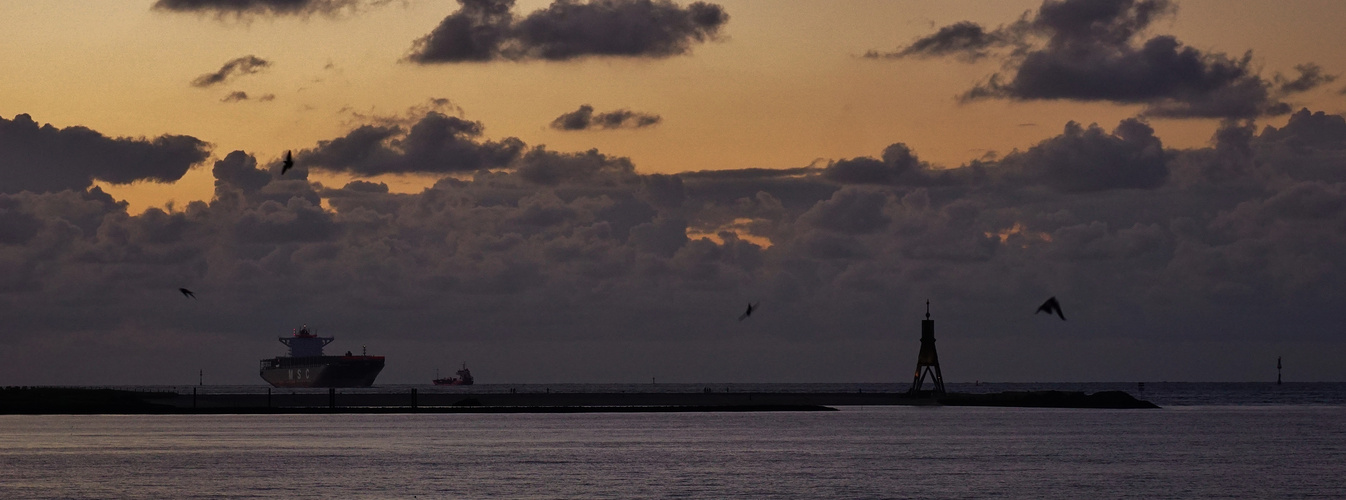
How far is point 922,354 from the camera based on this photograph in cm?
16088

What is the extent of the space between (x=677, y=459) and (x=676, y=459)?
0.27 ft

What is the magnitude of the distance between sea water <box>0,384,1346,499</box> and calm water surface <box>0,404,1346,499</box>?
0.15 meters

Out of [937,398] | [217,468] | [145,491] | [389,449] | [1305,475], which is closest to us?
[145,491]

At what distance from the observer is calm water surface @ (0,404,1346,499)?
6097 cm

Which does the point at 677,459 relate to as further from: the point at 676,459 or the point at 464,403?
the point at 464,403

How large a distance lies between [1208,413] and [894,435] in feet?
226

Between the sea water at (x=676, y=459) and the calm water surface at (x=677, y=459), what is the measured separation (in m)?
0.15

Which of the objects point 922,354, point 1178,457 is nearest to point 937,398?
point 922,354

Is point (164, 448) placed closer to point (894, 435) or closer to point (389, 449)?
point (389, 449)

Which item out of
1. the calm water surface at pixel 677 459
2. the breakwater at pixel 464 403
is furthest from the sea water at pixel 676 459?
the breakwater at pixel 464 403

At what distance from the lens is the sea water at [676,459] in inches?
2399

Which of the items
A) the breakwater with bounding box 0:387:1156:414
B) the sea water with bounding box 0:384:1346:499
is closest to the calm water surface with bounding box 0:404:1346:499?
the sea water with bounding box 0:384:1346:499

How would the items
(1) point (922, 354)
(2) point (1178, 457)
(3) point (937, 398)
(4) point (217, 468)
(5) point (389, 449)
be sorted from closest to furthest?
(4) point (217, 468)
(2) point (1178, 457)
(5) point (389, 449)
(1) point (922, 354)
(3) point (937, 398)

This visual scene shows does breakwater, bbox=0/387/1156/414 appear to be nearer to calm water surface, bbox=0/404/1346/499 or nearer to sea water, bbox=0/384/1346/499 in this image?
sea water, bbox=0/384/1346/499
